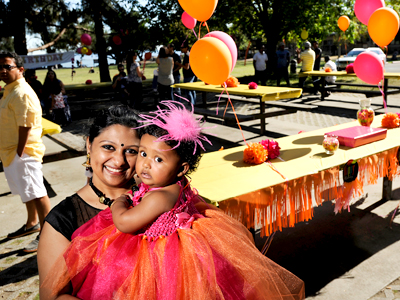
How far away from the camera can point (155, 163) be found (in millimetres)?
1562

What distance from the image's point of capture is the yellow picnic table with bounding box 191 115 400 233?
2.69m

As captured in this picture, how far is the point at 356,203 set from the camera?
15.6 feet

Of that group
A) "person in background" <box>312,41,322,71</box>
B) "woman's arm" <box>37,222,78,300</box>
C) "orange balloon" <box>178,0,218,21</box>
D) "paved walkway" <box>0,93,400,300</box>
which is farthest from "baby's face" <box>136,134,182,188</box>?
"person in background" <box>312,41,322,71</box>

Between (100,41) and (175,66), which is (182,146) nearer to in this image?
(175,66)

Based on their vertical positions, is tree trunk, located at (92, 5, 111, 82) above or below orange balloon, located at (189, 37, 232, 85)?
above

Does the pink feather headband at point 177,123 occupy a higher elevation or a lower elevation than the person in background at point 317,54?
lower

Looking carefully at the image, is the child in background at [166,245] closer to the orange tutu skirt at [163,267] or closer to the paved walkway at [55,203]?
the orange tutu skirt at [163,267]

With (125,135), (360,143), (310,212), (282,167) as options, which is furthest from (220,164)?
(125,135)

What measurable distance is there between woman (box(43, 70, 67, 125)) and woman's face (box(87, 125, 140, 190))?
9.36m

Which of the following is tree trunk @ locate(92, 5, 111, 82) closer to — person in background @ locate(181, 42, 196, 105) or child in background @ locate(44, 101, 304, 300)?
person in background @ locate(181, 42, 196, 105)

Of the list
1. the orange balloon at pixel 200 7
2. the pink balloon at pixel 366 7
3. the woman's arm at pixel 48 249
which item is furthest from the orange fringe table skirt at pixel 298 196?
the pink balloon at pixel 366 7

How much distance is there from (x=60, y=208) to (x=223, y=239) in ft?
2.49

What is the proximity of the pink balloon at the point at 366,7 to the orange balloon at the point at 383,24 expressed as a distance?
527mm

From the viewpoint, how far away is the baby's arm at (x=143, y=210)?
1.40 m
